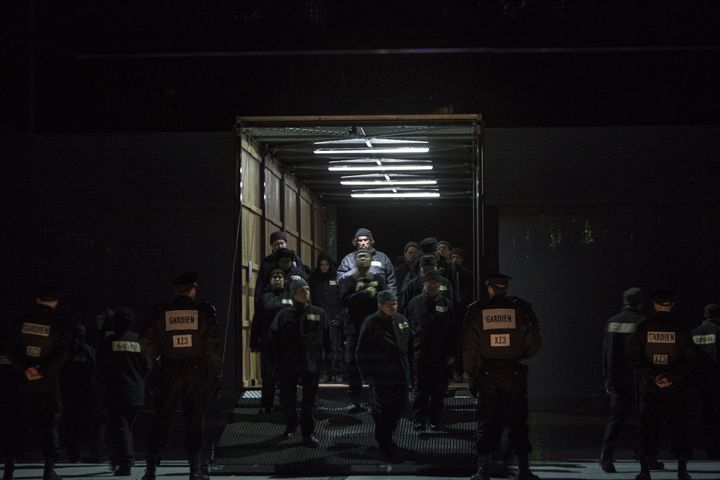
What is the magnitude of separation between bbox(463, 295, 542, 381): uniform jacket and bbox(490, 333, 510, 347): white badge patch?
0.10 meters

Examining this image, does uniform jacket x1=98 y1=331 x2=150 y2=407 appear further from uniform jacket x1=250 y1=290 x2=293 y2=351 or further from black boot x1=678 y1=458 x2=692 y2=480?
black boot x1=678 y1=458 x2=692 y2=480

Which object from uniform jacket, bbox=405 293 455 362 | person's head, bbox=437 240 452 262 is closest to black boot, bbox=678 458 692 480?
uniform jacket, bbox=405 293 455 362

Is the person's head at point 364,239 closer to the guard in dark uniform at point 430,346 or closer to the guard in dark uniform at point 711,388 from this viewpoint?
the guard in dark uniform at point 430,346

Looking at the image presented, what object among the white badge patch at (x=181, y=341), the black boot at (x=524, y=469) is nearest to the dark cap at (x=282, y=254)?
the white badge patch at (x=181, y=341)

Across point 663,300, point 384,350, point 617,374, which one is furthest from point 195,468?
point 663,300

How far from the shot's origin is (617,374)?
36.5 feet

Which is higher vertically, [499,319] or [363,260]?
[363,260]

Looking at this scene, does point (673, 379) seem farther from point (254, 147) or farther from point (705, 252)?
point (254, 147)

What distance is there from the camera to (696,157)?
48.0 ft

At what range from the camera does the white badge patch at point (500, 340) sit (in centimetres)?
995

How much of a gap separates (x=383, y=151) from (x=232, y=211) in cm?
328

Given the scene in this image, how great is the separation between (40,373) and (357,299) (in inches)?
166

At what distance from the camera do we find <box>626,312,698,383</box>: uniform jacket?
10.1 m

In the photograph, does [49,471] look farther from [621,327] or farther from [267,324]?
[621,327]
